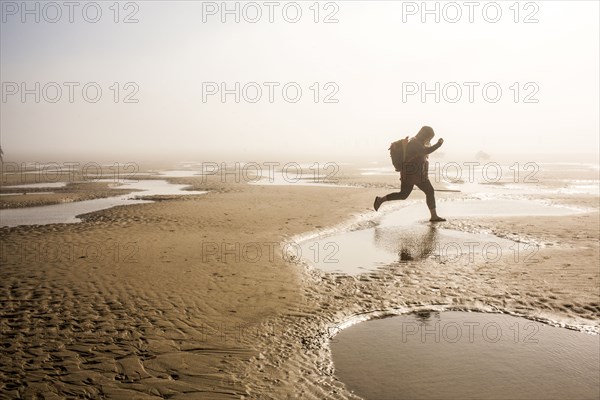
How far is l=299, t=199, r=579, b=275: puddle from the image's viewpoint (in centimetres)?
925

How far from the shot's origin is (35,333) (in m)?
5.55

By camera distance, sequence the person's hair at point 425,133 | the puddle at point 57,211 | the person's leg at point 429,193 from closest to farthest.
→ the person's hair at point 425,133 < the person's leg at point 429,193 < the puddle at point 57,211

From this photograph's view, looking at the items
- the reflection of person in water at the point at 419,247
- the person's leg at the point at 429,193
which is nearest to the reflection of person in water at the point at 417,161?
the person's leg at the point at 429,193

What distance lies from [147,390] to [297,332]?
86.0 inches

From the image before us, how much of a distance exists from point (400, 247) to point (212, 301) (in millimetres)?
5677

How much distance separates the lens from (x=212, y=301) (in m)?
6.76

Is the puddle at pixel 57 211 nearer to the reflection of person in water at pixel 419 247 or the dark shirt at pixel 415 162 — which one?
the reflection of person in water at pixel 419 247

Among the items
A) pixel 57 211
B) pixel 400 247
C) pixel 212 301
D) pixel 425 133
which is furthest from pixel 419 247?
pixel 57 211

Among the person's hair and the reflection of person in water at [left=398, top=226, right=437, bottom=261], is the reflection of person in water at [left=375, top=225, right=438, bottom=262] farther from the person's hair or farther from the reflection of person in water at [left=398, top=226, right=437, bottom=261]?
the person's hair

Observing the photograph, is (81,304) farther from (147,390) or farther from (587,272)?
(587,272)

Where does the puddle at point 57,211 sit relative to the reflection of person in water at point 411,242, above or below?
above

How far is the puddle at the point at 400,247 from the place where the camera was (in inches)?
364

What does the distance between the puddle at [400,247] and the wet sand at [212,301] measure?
1.43ft

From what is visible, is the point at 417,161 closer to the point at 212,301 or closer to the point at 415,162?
the point at 415,162
